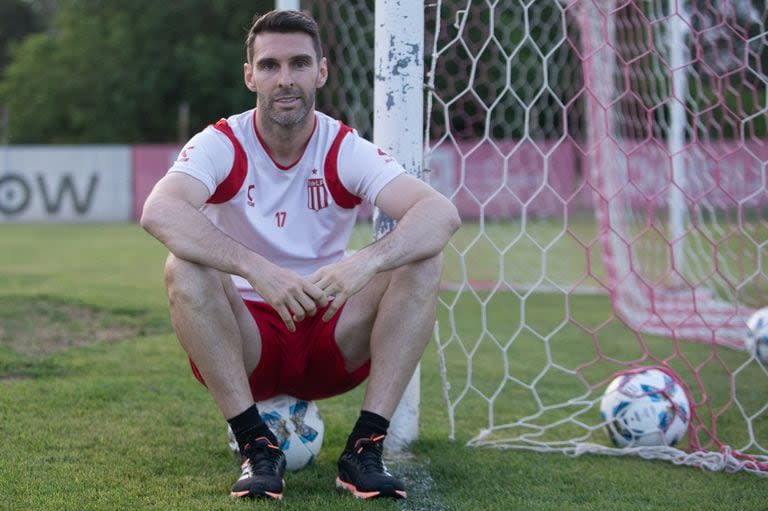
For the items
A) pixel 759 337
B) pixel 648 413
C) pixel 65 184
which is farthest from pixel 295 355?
pixel 65 184

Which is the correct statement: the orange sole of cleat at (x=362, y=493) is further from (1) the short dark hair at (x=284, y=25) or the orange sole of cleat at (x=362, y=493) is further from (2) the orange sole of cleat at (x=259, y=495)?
(1) the short dark hair at (x=284, y=25)

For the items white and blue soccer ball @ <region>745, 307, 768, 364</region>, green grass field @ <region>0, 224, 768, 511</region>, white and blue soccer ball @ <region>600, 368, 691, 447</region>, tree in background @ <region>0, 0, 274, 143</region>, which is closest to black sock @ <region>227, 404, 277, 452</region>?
green grass field @ <region>0, 224, 768, 511</region>

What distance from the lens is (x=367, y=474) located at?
2967 mm

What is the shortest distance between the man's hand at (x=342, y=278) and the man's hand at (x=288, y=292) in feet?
0.11

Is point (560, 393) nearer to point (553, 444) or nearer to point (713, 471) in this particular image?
point (553, 444)

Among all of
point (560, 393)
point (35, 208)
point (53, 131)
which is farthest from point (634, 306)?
point (53, 131)

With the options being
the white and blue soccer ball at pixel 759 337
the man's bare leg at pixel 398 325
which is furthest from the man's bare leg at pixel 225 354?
the white and blue soccer ball at pixel 759 337

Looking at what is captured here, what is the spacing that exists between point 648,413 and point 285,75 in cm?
181

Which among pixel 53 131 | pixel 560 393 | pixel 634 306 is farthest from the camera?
pixel 53 131

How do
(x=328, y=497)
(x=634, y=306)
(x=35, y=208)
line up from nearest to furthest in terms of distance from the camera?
(x=328, y=497)
(x=634, y=306)
(x=35, y=208)

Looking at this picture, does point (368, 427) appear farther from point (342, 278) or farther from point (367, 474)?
point (342, 278)

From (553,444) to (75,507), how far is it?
70.9 inches

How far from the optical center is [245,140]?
326 centimetres

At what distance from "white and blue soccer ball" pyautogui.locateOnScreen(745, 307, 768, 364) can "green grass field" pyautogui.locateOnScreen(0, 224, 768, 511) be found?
0.17 metres
